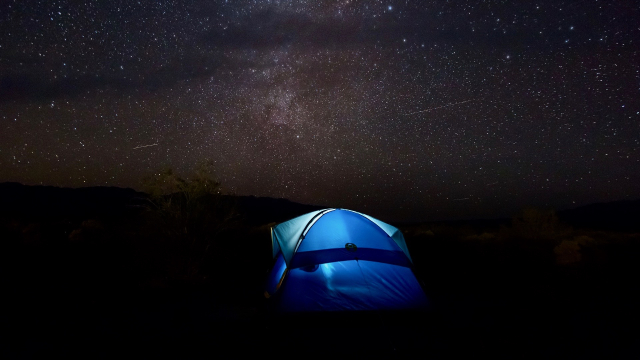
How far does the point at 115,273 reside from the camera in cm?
1189

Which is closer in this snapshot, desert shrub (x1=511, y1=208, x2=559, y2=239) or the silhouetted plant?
the silhouetted plant

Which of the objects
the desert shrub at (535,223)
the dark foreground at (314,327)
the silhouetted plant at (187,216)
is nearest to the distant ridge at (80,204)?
the desert shrub at (535,223)

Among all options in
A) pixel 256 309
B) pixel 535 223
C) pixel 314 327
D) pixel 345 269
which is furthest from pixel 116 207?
pixel 314 327

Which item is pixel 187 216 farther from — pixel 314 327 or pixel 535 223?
pixel 535 223

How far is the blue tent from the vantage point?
663cm

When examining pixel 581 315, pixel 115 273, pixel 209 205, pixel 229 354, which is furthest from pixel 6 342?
pixel 581 315

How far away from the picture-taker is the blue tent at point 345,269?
6629mm

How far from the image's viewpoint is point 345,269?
23.9ft

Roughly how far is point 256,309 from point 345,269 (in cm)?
214

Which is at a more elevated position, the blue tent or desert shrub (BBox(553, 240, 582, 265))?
the blue tent

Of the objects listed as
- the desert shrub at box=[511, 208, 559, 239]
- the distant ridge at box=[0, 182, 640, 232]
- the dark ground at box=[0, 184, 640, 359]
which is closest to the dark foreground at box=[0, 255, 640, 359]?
the dark ground at box=[0, 184, 640, 359]

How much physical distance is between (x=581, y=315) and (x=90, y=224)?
92.2 feet

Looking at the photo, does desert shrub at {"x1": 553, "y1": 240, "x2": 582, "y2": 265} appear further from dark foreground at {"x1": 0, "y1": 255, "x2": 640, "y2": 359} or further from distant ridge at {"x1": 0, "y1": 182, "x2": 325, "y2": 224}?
distant ridge at {"x1": 0, "y1": 182, "x2": 325, "y2": 224}

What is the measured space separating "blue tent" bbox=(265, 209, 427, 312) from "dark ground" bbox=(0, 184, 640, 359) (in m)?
0.25
